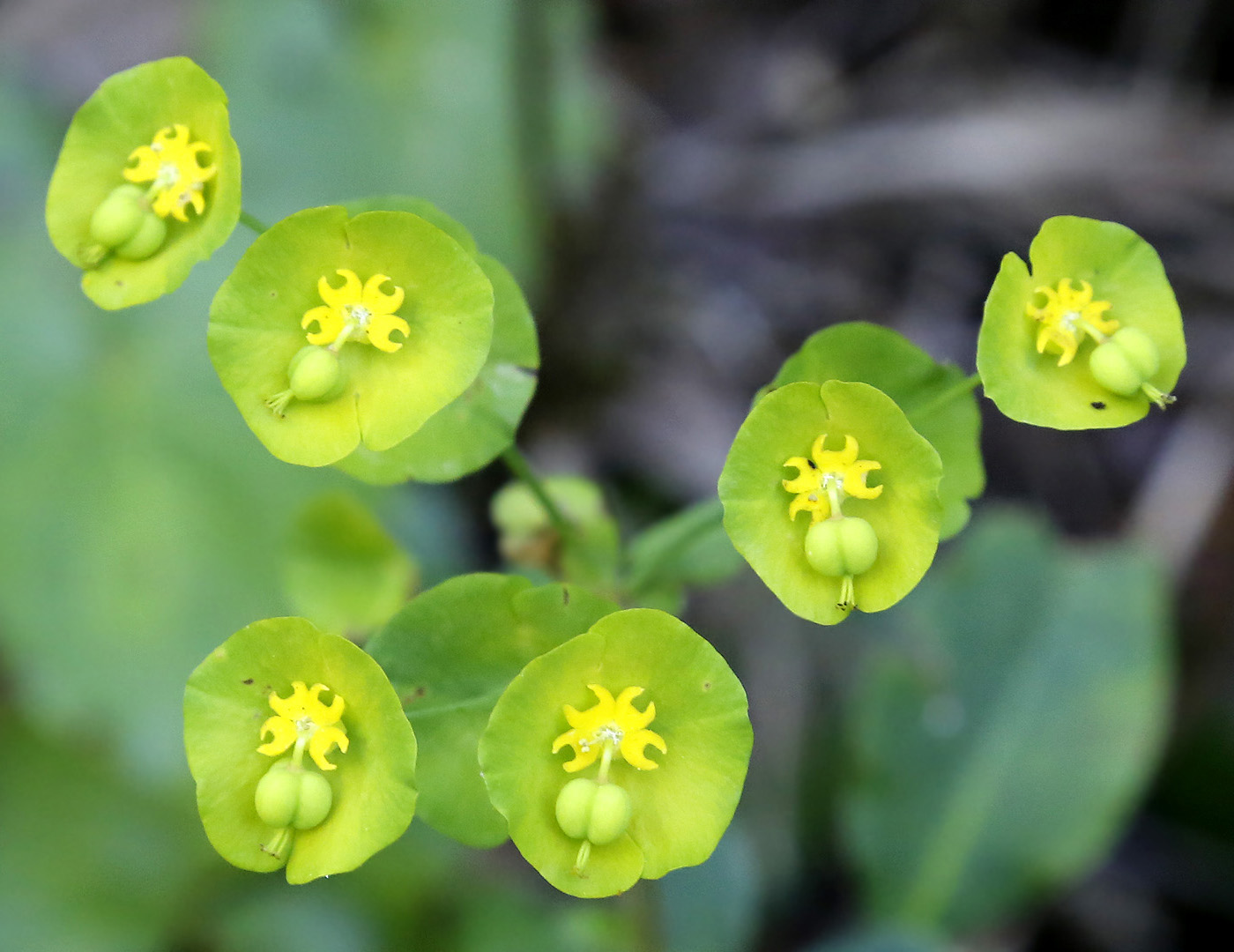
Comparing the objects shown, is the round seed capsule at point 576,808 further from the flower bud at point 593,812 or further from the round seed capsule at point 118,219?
the round seed capsule at point 118,219

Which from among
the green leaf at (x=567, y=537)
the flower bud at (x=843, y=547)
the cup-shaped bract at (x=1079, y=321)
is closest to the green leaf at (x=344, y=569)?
the green leaf at (x=567, y=537)

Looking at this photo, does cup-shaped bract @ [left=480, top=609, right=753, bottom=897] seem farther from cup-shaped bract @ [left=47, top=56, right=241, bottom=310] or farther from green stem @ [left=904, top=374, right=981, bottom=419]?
cup-shaped bract @ [left=47, top=56, right=241, bottom=310]

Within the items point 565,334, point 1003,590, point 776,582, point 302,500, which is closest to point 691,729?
point 776,582

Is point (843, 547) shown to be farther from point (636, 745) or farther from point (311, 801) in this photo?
point (311, 801)

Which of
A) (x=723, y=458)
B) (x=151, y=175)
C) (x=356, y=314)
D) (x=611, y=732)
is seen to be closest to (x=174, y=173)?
(x=151, y=175)

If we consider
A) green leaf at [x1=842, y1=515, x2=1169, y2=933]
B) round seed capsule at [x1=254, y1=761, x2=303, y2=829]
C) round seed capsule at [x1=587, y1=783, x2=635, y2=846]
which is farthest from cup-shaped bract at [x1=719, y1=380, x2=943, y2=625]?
green leaf at [x1=842, y1=515, x2=1169, y2=933]

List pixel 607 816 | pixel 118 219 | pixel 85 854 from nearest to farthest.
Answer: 1. pixel 607 816
2. pixel 118 219
3. pixel 85 854

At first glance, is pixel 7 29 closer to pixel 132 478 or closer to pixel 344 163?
pixel 344 163
